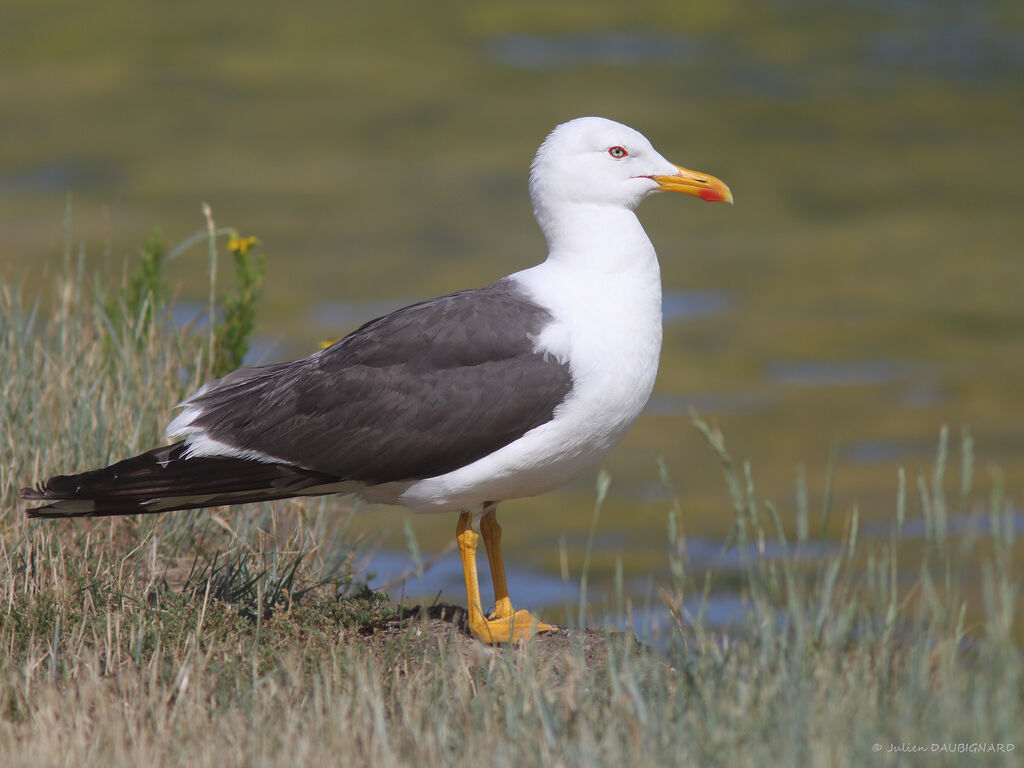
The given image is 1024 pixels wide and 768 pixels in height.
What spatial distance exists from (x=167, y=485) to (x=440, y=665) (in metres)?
1.23

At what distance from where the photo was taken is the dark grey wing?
5.13m

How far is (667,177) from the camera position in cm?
580

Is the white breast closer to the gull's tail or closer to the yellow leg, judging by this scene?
the yellow leg

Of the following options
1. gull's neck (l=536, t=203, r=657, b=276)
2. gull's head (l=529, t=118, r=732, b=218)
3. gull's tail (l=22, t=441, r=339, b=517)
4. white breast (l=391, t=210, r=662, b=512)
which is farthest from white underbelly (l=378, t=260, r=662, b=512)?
gull's head (l=529, t=118, r=732, b=218)

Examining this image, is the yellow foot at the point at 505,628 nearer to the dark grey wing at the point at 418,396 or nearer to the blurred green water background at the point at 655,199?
the dark grey wing at the point at 418,396

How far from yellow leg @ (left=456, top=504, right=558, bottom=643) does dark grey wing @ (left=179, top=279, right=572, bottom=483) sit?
468 mm

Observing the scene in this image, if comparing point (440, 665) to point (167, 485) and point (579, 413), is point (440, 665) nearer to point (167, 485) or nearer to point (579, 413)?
point (579, 413)

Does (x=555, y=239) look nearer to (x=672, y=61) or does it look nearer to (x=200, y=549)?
(x=200, y=549)

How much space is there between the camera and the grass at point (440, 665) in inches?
151

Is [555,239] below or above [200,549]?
above

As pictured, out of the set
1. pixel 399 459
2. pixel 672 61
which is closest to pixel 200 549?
pixel 399 459

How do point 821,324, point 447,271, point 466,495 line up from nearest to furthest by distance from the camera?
point 466,495, point 821,324, point 447,271

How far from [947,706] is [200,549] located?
3273 millimetres

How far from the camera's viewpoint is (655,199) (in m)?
28.8
